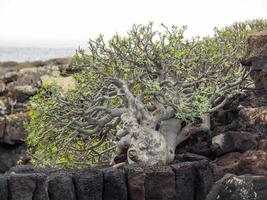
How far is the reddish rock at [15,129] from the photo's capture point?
2564 inches

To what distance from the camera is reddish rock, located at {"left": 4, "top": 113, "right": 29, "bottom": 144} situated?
65125 millimetres

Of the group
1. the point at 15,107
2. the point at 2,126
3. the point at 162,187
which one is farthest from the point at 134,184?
the point at 15,107

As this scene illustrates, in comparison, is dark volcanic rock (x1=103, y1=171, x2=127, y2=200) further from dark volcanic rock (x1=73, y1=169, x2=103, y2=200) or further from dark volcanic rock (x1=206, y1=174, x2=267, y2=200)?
dark volcanic rock (x1=206, y1=174, x2=267, y2=200)

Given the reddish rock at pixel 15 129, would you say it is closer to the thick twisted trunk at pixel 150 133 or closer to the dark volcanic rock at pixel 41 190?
the thick twisted trunk at pixel 150 133

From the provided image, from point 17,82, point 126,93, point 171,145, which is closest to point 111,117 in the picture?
point 126,93

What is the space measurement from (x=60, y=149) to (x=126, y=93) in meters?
4.21

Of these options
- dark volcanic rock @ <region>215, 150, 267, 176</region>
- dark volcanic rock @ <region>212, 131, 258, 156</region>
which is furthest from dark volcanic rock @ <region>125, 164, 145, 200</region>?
dark volcanic rock @ <region>212, 131, 258, 156</region>

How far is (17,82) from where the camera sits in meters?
82.6

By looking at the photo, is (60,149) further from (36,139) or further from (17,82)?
(17,82)

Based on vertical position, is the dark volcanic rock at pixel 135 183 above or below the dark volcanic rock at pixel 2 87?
above

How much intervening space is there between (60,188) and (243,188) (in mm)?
6202

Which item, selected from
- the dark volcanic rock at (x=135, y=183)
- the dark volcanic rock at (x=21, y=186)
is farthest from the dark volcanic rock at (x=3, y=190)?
the dark volcanic rock at (x=135, y=183)

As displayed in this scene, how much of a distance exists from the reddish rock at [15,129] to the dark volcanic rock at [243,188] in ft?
154

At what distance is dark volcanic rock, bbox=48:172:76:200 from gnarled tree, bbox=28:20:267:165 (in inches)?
193
